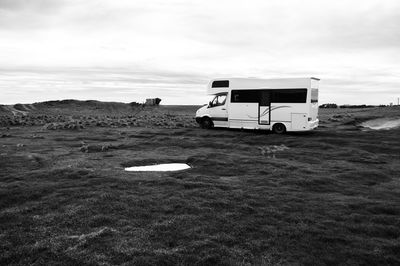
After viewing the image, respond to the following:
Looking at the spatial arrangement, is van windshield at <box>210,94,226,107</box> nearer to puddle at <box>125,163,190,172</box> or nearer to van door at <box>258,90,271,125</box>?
van door at <box>258,90,271,125</box>

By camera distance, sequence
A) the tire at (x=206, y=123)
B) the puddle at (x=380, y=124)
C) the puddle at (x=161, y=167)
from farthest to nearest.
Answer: the puddle at (x=380, y=124) → the tire at (x=206, y=123) → the puddle at (x=161, y=167)

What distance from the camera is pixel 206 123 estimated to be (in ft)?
103

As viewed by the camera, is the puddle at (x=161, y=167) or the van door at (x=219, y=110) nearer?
the puddle at (x=161, y=167)

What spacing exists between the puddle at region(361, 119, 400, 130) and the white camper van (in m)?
8.98

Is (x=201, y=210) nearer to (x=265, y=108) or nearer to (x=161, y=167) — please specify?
(x=161, y=167)

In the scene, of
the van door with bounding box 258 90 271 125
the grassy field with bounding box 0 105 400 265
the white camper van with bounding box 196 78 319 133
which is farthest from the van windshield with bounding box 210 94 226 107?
the grassy field with bounding box 0 105 400 265

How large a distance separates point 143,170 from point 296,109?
15.1 metres

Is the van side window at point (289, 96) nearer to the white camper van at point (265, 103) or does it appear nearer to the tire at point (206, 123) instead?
the white camper van at point (265, 103)

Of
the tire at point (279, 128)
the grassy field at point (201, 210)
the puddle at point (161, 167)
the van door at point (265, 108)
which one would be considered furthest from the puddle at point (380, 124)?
the puddle at point (161, 167)

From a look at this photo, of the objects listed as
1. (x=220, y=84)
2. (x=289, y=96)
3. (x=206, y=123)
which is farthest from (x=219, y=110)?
(x=289, y=96)

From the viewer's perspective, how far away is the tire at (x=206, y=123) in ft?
102

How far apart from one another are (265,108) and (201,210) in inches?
750

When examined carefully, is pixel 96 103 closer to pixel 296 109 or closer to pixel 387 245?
pixel 296 109

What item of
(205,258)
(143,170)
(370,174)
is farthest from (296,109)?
(205,258)
